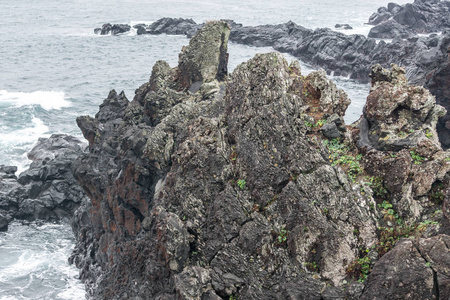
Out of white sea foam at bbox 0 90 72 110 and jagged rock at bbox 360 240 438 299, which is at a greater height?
jagged rock at bbox 360 240 438 299

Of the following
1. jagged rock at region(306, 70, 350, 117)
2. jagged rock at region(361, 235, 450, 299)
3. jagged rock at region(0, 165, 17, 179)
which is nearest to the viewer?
jagged rock at region(361, 235, 450, 299)

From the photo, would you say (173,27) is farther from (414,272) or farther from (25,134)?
(414,272)

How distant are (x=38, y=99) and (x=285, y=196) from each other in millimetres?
47788

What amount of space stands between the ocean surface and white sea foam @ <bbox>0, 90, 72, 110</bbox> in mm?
116

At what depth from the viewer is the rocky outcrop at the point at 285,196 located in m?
12.7

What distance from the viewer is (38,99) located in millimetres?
53438

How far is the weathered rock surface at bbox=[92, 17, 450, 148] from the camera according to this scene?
38.8m

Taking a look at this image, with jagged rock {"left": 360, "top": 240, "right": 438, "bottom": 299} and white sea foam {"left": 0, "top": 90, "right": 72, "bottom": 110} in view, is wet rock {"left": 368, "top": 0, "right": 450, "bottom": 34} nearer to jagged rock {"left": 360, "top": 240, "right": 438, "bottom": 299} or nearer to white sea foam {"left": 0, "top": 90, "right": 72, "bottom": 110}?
white sea foam {"left": 0, "top": 90, "right": 72, "bottom": 110}

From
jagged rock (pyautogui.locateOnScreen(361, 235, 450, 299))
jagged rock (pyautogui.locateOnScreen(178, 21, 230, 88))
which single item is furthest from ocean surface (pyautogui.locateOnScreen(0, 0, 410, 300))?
jagged rock (pyautogui.locateOnScreen(361, 235, 450, 299))

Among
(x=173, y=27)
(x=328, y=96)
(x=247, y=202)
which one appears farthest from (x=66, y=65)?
(x=247, y=202)

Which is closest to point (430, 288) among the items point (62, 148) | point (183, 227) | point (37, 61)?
point (183, 227)

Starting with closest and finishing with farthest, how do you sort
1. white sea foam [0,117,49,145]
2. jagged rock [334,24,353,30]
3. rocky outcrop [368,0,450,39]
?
1. white sea foam [0,117,49,145]
2. rocky outcrop [368,0,450,39]
3. jagged rock [334,24,353,30]

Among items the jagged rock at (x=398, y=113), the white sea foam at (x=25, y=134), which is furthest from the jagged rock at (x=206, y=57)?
the white sea foam at (x=25, y=134)

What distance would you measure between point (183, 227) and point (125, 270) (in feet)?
14.0
